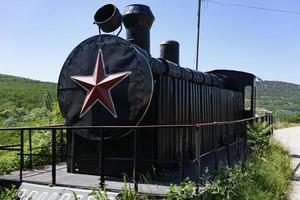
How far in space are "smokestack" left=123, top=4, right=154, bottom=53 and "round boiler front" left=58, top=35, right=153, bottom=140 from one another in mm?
987

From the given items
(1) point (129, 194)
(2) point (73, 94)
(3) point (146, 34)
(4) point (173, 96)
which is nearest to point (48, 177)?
(2) point (73, 94)

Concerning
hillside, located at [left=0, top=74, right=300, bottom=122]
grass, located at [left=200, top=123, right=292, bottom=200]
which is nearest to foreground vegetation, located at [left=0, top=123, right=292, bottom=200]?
grass, located at [left=200, top=123, right=292, bottom=200]

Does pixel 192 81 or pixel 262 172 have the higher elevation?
pixel 192 81

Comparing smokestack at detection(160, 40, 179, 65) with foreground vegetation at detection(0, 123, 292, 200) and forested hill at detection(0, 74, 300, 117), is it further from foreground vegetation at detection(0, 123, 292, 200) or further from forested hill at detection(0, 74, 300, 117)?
forested hill at detection(0, 74, 300, 117)

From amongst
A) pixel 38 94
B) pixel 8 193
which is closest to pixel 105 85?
pixel 8 193

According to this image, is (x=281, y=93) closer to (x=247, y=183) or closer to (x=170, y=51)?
(x=170, y=51)

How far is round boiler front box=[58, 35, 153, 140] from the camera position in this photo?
6930mm

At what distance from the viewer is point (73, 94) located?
7500 millimetres

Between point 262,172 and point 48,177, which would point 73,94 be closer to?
point 48,177

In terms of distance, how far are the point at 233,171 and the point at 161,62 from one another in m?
2.52

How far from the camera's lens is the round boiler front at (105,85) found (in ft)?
22.7

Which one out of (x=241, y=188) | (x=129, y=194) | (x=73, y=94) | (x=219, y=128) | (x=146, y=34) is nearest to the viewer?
(x=129, y=194)

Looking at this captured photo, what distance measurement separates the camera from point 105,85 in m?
7.14

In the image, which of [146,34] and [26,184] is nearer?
[26,184]
